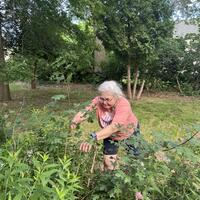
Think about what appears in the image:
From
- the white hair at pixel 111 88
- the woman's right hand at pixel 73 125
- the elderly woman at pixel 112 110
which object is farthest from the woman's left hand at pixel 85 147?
the white hair at pixel 111 88

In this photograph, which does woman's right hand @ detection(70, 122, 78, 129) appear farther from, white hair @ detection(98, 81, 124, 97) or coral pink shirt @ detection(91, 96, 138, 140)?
white hair @ detection(98, 81, 124, 97)

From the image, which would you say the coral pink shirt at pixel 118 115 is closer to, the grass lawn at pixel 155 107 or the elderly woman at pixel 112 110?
the elderly woman at pixel 112 110

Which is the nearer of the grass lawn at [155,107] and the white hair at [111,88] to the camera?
the white hair at [111,88]

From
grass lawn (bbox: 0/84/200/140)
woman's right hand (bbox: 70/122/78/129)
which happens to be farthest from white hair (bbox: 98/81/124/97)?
grass lawn (bbox: 0/84/200/140)

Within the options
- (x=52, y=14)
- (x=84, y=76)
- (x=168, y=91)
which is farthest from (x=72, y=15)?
(x=84, y=76)

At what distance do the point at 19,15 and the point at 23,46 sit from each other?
88cm

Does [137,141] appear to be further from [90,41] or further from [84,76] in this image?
[84,76]

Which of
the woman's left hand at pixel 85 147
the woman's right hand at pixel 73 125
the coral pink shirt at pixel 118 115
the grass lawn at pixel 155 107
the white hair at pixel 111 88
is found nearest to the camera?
the woman's left hand at pixel 85 147

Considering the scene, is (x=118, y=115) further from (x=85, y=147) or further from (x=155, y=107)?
(x=155, y=107)

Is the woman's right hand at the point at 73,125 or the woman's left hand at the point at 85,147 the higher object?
the woman's right hand at the point at 73,125

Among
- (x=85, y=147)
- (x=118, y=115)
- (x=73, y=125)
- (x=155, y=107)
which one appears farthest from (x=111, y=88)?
(x=155, y=107)

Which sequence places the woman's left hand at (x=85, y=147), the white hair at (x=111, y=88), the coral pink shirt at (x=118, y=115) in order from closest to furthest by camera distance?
the woman's left hand at (x=85, y=147)
the coral pink shirt at (x=118, y=115)
the white hair at (x=111, y=88)

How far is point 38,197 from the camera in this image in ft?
6.08

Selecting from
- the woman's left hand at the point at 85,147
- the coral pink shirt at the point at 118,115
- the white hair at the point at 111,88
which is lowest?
the woman's left hand at the point at 85,147
